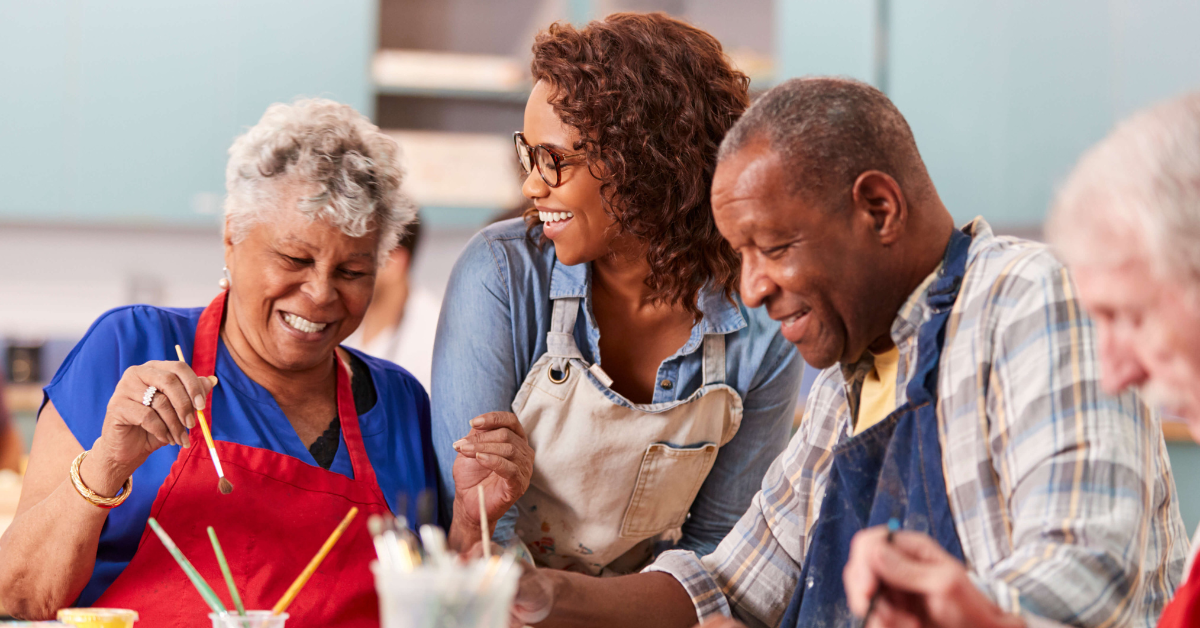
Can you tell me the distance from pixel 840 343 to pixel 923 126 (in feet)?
10.3

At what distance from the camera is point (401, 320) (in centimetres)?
337

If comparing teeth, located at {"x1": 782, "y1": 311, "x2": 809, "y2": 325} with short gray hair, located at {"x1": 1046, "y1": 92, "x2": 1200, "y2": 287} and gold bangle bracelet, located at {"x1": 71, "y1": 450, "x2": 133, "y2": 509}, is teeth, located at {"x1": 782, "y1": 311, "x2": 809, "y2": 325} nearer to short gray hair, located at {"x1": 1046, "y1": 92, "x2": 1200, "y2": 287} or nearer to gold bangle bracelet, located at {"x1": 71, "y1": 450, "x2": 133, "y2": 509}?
short gray hair, located at {"x1": 1046, "y1": 92, "x2": 1200, "y2": 287}

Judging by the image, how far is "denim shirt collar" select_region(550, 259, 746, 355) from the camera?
1581mm

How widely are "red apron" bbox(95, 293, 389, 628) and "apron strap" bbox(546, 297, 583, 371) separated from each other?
35 cm

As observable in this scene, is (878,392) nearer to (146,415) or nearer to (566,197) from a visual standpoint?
(566,197)

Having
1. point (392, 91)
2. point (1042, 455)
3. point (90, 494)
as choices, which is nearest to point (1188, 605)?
point (1042, 455)

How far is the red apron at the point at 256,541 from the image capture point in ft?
4.22

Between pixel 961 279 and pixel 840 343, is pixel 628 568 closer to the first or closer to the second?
pixel 840 343

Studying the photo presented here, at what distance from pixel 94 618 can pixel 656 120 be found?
3.25ft

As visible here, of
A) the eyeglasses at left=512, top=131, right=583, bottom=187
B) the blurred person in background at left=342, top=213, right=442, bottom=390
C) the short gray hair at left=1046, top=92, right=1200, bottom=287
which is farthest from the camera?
the blurred person in background at left=342, top=213, right=442, bottom=390

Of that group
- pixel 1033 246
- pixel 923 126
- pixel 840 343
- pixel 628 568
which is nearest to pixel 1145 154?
pixel 1033 246

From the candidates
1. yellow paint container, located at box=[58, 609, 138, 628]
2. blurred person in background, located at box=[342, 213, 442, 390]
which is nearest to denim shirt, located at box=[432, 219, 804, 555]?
yellow paint container, located at box=[58, 609, 138, 628]

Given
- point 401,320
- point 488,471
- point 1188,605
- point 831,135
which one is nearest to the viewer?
point 1188,605

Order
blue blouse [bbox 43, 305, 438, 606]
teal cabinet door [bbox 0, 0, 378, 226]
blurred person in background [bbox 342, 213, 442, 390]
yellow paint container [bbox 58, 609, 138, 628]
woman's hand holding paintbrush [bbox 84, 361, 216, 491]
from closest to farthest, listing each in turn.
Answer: yellow paint container [bbox 58, 609, 138, 628] < woman's hand holding paintbrush [bbox 84, 361, 216, 491] < blue blouse [bbox 43, 305, 438, 606] < blurred person in background [bbox 342, 213, 442, 390] < teal cabinet door [bbox 0, 0, 378, 226]
